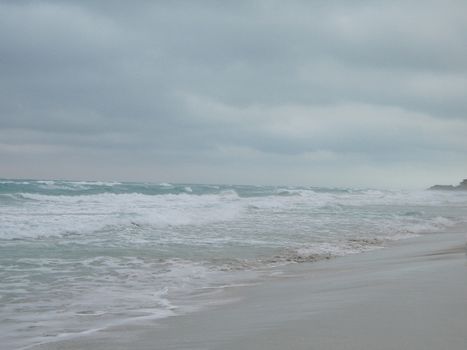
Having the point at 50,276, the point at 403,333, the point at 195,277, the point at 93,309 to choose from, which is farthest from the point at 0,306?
the point at 403,333

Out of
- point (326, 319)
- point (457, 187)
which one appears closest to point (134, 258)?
point (326, 319)

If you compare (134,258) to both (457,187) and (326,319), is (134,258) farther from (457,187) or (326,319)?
(457,187)

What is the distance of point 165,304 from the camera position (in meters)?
6.18

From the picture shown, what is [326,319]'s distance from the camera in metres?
4.52

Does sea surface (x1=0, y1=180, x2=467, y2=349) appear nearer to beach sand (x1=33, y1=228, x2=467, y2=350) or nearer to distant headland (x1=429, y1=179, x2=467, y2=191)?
beach sand (x1=33, y1=228, x2=467, y2=350)

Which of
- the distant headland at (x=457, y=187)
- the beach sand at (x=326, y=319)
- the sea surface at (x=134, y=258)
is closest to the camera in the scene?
the beach sand at (x=326, y=319)

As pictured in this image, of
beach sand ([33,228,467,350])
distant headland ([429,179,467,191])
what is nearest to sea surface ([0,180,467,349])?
beach sand ([33,228,467,350])

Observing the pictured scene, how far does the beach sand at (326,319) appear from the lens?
3771 millimetres

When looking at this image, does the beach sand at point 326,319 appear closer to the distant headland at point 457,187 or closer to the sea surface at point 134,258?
the sea surface at point 134,258

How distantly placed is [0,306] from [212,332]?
10.1 ft

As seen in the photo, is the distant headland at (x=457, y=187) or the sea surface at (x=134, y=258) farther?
the distant headland at (x=457, y=187)

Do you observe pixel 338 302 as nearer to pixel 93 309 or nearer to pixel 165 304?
pixel 165 304

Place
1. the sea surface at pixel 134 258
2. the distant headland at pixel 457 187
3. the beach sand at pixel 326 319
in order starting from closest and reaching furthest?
the beach sand at pixel 326 319 → the sea surface at pixel 134 258 → the distant headland at pixel 457 187

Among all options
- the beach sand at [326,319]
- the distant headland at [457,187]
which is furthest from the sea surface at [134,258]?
the distant headland at [457,187]
